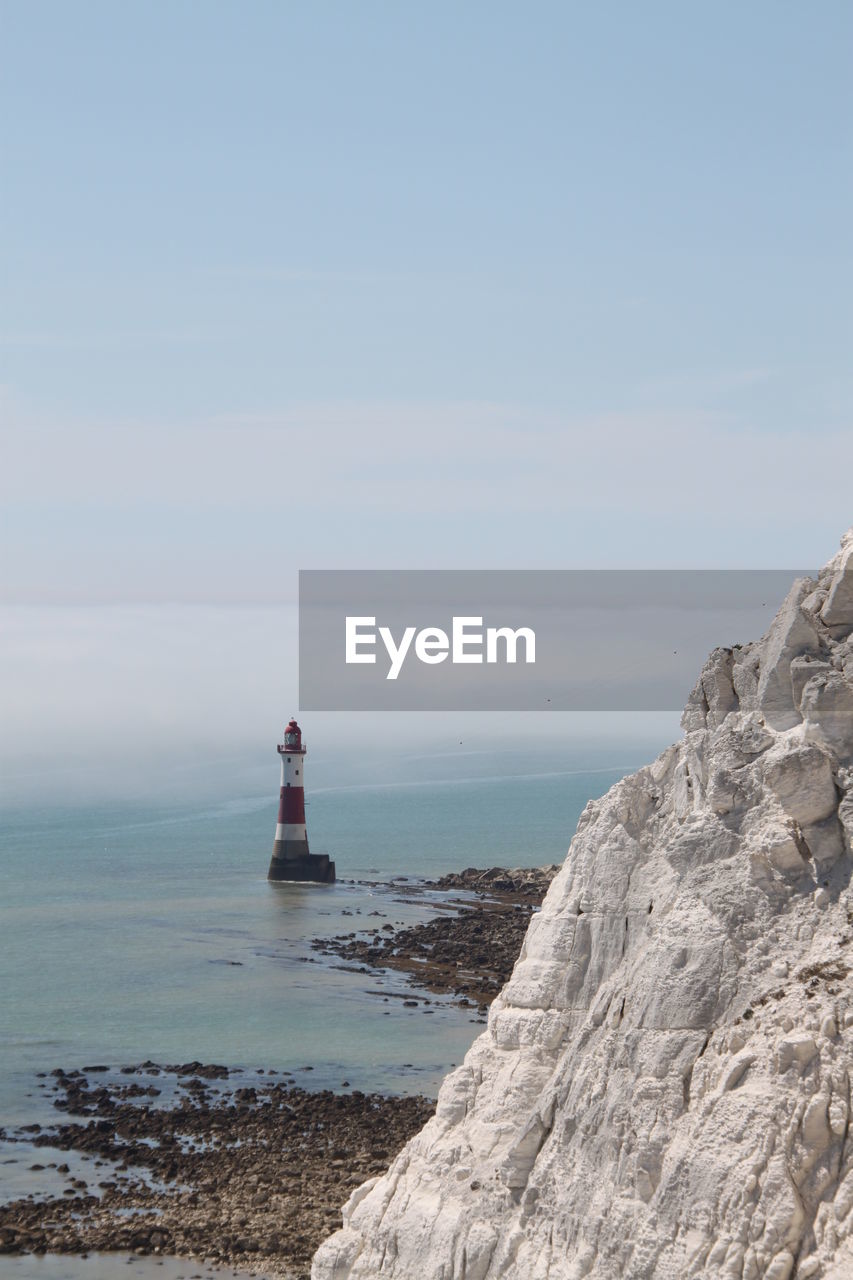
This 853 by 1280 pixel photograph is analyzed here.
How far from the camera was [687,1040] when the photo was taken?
17.4 metres

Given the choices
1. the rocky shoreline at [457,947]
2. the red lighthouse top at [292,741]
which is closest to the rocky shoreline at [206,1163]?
the rocky shoreline at [457,947]

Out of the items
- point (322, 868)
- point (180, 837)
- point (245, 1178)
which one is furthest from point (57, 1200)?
point (180, 837)

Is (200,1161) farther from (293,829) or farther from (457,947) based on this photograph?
(293,829)

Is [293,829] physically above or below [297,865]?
above

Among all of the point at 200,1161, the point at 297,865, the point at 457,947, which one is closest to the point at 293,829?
the point at 297,865

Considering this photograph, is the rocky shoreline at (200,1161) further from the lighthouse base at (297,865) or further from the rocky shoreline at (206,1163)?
the lighthouse base at (297,865)

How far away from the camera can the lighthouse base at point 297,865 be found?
3649 inches

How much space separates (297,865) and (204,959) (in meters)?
22.3

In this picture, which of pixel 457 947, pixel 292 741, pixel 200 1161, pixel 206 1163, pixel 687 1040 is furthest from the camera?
pixel 292 741

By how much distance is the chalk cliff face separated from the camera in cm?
1622

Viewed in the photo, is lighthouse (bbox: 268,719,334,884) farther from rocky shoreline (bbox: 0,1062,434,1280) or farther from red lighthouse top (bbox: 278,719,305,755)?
rocky shoreline (bbox: 0,1062,434,1280)

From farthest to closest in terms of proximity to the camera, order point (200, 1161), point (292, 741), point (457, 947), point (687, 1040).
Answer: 1. point (292, 741)
2. point (457, 947)
3. point (200, 1161)
4. point (687, 1040)

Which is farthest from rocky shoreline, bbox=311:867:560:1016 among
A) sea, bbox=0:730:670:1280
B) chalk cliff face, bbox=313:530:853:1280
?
chalk cliff face, bbox=313:530:853:1280

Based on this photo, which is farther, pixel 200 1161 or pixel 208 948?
pixel 208 948
